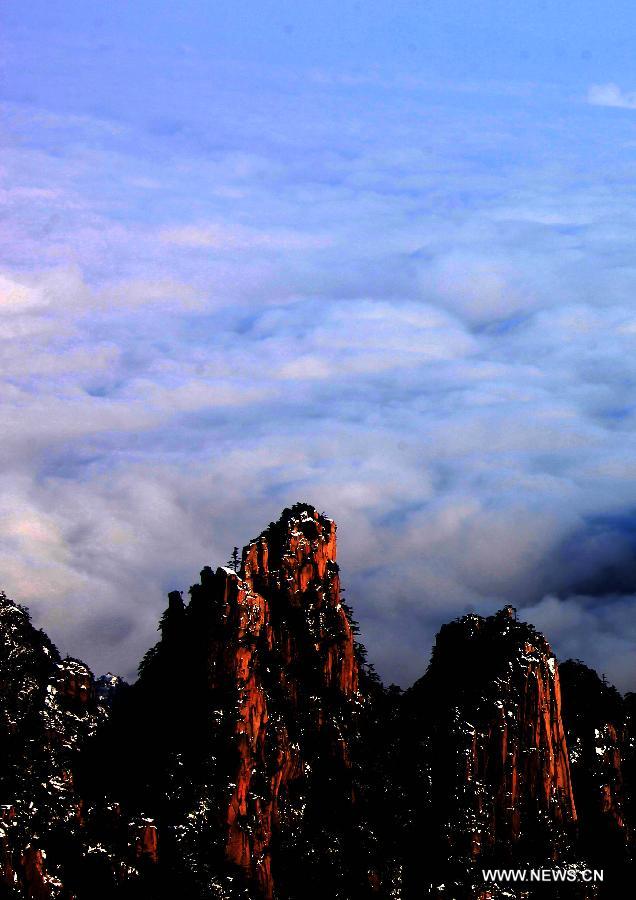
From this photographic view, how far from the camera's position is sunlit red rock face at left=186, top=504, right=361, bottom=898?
5674 inches

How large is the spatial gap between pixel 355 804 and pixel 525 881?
1737 cm

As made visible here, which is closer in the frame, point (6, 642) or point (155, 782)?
point (155, 782)

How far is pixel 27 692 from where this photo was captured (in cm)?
15588

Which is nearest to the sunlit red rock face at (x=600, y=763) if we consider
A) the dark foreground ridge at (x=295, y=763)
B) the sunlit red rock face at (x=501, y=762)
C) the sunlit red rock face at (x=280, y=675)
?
the dark foreground ridge at (x=295, y=763)

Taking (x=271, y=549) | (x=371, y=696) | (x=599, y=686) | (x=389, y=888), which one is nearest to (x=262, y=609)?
(x=271, y=549)

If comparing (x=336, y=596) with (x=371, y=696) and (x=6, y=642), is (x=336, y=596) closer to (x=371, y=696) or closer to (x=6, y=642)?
(x=371, y=696)

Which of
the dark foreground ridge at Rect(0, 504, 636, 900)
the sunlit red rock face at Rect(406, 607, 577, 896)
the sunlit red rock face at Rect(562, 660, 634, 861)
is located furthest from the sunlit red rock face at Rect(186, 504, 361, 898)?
the sunlit red rock face at Rect(562, 660, 634, 861)

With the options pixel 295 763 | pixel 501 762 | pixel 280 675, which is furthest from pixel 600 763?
pixel 280 675

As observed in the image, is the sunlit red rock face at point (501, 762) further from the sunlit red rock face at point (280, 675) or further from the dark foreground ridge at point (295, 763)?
the sunlit red rock face at point (280, 675)

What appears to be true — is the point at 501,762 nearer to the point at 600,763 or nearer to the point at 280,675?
the point at 600,763

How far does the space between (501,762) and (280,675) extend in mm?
22594

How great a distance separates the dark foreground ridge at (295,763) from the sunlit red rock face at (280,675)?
175 millimetres

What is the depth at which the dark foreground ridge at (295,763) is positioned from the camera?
5541 inches

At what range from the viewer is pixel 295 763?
5861 inches
